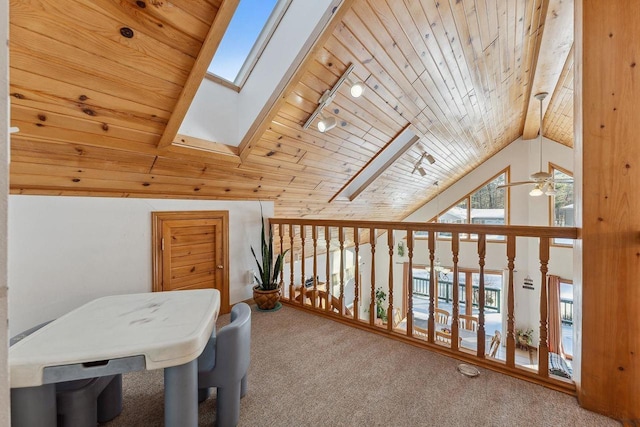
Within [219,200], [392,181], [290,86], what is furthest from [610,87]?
[392,181]

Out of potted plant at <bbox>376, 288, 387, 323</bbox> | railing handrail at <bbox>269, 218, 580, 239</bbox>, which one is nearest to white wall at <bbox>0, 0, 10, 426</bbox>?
railing handrail at <bbox>269, 218, 580, 239</bbox>

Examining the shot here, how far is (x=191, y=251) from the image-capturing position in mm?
2490

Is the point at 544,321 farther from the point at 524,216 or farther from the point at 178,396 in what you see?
the point at 524,216

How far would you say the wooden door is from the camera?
2.28 metres

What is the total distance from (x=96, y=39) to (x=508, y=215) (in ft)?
24.7

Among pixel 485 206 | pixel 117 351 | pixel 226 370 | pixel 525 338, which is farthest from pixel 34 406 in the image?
pixel 485 206

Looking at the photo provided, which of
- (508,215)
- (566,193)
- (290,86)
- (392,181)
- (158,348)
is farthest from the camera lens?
(508,215)

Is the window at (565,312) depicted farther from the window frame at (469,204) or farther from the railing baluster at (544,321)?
the railing baluster at (544,321)

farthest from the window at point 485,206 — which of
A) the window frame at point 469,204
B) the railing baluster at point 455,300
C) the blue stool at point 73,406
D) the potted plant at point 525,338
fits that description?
the blue stool at point 73,406

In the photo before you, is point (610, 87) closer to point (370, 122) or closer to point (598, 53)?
point (598, 53)

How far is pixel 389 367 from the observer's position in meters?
1.75

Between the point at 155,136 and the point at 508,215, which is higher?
the point at 155,136

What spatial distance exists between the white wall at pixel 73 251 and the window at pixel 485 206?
6.31 metres

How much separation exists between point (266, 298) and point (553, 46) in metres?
3.56
